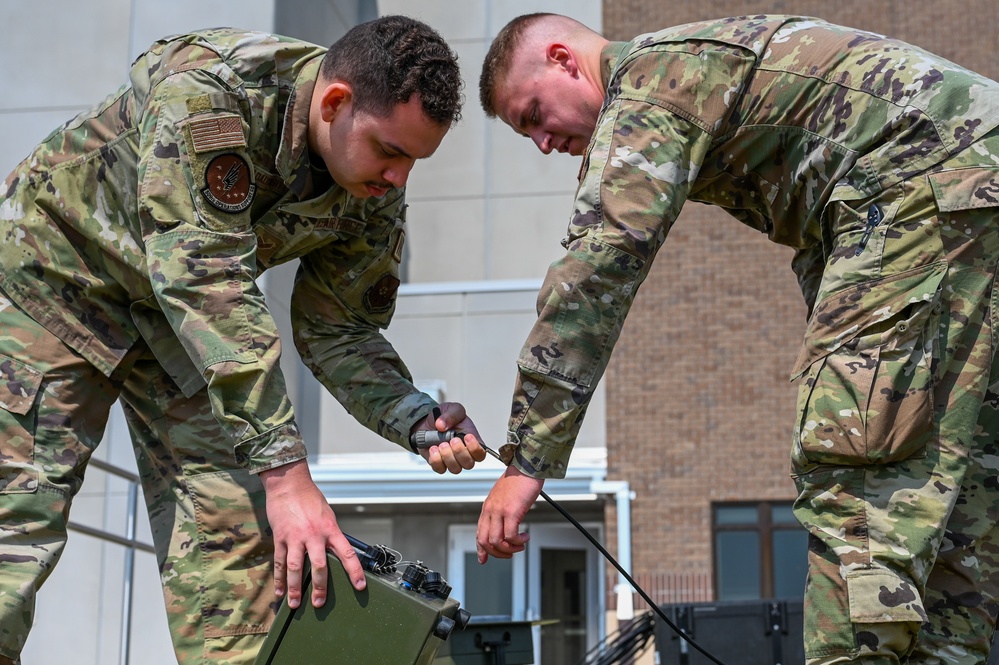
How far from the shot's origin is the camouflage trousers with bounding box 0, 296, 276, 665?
2.58 m

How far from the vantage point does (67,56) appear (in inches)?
451

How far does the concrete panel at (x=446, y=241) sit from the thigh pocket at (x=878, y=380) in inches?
412

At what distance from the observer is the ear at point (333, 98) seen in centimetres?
266

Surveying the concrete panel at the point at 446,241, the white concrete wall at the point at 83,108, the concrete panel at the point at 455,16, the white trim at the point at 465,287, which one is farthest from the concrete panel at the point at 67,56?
the white trim at the point at 465,287

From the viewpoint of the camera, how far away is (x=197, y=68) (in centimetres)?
258

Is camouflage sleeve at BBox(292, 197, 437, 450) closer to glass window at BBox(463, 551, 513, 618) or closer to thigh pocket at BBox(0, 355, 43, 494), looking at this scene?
thigh pocket at BBox(0, 355, 43, 494)

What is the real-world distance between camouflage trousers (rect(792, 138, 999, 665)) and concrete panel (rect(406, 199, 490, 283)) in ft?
34.2

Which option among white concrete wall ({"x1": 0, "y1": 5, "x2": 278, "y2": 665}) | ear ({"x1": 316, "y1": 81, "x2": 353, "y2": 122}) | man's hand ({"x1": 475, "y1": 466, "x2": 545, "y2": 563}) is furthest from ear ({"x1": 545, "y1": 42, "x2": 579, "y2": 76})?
white concrete wall ({"x1": 0, "y1": 5, "x2": 278, "y2": 665})

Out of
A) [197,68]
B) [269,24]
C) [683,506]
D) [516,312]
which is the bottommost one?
[683,506]

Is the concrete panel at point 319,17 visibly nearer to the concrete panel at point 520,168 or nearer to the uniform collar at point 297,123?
the concrete panel at point 520,168

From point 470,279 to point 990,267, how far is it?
10.5 m

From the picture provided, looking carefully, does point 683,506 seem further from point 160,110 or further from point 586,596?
point 160,110

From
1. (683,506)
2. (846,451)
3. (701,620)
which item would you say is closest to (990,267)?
(846,451)

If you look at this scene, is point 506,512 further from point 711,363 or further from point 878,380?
point 711,363
